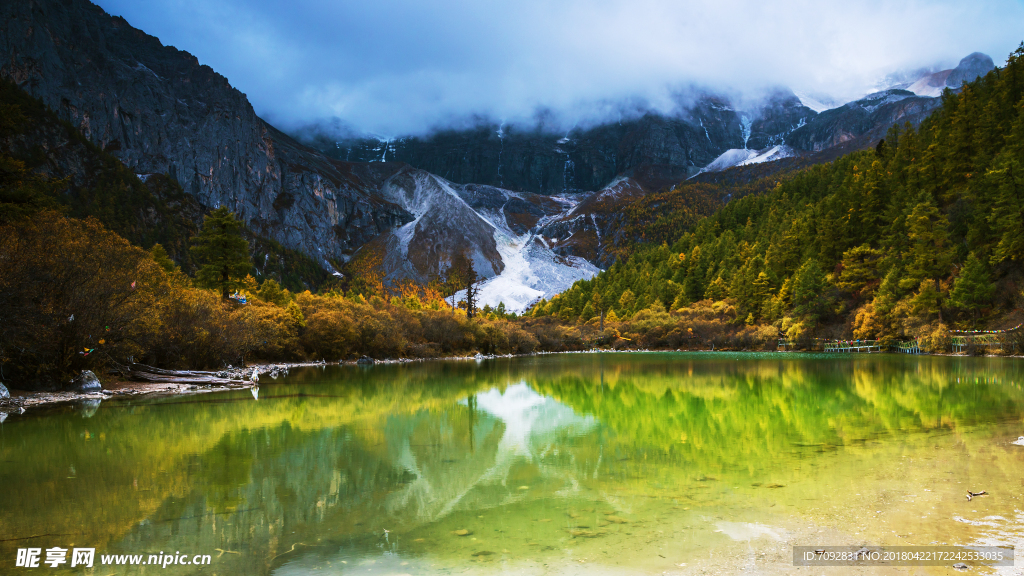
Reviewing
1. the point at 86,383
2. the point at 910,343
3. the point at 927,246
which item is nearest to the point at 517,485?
the point at 86,383

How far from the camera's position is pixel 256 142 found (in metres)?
165

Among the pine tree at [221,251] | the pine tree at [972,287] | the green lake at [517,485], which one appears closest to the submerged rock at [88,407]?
the green lake at [517,485]

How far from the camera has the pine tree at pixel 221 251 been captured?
35.5m

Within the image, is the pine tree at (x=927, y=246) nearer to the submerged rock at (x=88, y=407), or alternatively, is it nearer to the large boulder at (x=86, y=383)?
the submerged rock at (x=88, y=407)

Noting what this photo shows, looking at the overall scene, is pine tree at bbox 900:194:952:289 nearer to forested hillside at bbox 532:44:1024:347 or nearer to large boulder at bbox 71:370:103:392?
forested hillside at bbox 532:44:1024:347

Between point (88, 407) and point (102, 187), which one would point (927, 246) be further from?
point (102, 187)

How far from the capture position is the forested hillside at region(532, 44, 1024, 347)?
3609 cm

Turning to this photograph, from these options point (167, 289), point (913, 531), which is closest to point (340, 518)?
point (913, 531)

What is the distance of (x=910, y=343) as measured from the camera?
134 feet

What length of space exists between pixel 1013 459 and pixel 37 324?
20.9 m

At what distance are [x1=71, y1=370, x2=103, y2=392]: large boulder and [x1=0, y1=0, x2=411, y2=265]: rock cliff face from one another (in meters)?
111

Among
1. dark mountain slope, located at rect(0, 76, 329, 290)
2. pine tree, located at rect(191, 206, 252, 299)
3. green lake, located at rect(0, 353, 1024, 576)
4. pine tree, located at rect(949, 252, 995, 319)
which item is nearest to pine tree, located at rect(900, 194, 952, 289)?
pine tree, located at rect(949, 252, 995, 319)

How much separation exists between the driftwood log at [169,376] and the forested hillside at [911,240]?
42085 millimetres

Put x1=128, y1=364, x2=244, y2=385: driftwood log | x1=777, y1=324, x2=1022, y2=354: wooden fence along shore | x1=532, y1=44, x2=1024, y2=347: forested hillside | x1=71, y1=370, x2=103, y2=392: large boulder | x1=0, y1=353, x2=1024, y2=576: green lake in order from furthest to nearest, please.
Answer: x1=532, y1=44, x2=1024, y2=347: forested hillside
x1=777, y1=324, x2=1022, y2=354: wooden fence along shore
x1=128, y1=364, x2=244, y2=385: driftwood log
x1=71, y1=370, x2=103, y2=392: large boulder
x1=0, y1=353, x2=1024, y2=576: green lake
